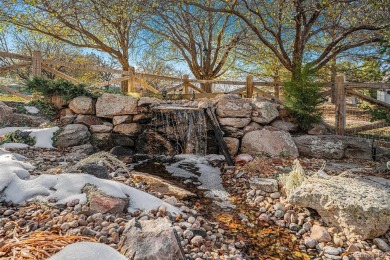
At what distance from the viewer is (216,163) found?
479 cm

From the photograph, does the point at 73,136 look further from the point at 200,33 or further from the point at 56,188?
the point at 200,33

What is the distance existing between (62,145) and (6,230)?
3371 mm

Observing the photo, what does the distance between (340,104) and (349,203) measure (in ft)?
13.9

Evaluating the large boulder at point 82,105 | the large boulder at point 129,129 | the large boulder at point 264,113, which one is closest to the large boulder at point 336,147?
the large boulder at point 264,113

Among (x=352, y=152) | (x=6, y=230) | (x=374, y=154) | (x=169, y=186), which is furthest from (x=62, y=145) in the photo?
(x=374, y=154)

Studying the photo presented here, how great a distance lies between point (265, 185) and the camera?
326 cm

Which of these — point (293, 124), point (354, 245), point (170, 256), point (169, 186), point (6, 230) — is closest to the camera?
point (170, 256)

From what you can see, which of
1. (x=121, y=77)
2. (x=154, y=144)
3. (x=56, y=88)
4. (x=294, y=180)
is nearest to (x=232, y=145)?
(x=154, y=144)

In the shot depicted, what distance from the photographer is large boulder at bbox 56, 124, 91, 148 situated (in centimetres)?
471

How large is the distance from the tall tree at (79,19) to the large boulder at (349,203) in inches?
317

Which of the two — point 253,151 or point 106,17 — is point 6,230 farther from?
point 106,17

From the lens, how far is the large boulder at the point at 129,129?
550 cm

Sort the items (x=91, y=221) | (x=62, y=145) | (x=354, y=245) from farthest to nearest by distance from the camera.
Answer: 1. (x=62, y=145)
2. (x=354, y=245)
3. (x=91, y=221)

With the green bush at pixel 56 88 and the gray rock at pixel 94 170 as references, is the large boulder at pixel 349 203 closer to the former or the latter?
the gray rock at pixel 94 170
